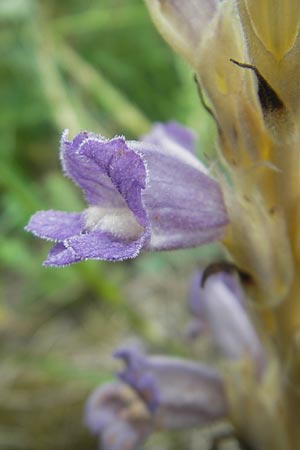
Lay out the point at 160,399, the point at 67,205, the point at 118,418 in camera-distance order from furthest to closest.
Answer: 1. the point at 67,205
2. the point at 118,418
3. the point at 160,399

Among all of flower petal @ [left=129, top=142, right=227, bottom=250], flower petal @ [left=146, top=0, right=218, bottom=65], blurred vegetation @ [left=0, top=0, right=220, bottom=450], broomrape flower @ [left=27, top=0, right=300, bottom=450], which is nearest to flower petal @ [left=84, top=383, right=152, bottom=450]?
broomrape flower @ [left=27, top=0, right=300, bottom=450]

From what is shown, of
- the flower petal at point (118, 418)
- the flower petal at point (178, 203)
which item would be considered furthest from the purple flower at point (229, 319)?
the flower petal at point (178, 203)

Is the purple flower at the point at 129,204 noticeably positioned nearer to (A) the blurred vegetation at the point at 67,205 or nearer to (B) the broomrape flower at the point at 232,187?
(B) the broomrape flower at the point at 232,187

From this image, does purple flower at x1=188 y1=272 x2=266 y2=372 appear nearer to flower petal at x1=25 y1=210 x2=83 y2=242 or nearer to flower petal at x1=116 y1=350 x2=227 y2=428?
flower petal at x1=116 y1=350 x2=227 y2=428

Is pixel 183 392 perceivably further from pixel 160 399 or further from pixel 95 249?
pixel 95 249

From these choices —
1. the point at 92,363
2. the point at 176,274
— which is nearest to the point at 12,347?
the point at 92,363

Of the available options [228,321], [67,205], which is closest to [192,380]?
[228,321]
